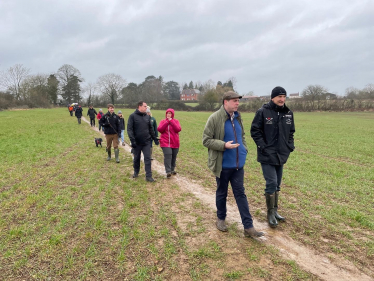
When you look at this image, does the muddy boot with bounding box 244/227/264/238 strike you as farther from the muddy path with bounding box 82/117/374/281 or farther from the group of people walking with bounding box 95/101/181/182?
the group of people walking with bounding box 95/101/181/182

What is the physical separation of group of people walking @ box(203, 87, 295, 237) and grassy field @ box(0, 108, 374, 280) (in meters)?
0.51

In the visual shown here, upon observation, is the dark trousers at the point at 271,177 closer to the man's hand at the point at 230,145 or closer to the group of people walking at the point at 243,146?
the group of people walking at the point at 243,146

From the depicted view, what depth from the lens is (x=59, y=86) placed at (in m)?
68.1

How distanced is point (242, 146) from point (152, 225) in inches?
85.0

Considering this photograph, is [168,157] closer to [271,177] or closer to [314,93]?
[271,177]

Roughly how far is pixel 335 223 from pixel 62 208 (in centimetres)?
547

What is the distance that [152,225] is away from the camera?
166 inches

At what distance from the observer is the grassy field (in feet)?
10.2

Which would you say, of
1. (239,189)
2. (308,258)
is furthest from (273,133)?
(308,258)

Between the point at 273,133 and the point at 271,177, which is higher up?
the point at 273,133

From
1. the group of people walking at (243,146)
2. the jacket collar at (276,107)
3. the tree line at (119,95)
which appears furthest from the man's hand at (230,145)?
the tree line at (119,95)

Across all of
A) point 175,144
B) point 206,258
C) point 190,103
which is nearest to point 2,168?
point 175,144

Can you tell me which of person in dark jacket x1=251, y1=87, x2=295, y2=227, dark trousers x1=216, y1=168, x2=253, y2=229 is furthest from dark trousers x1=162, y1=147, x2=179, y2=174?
person in dark jacket x1=251, y1=87, x2=295, y2=227

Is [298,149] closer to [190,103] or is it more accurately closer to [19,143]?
[19,143]
